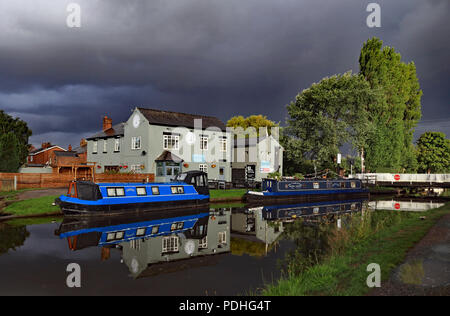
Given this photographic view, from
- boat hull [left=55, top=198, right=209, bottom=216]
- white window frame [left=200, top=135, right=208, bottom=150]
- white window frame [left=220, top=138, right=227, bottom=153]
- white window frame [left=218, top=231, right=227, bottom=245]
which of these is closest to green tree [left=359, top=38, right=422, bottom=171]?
white window frame [left=220, top=138, right=227, bottom=153]

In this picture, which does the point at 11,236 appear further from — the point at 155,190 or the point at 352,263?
the point at 352,263

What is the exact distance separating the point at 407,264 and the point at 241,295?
4.51 metres

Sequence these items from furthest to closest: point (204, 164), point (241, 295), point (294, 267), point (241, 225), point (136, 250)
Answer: point (204, 164) < point (241, 225) < point (136, 250) < point (294, 267) < point (241, 295)

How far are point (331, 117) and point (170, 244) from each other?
115 feet

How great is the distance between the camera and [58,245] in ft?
40.6

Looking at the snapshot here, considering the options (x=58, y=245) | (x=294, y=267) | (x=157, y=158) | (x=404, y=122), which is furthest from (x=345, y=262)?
(x=404, y=122)

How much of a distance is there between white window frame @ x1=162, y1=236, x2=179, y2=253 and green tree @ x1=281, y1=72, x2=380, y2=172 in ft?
98.5

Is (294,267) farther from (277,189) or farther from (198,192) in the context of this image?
(277,189)

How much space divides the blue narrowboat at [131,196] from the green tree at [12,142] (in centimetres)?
1699

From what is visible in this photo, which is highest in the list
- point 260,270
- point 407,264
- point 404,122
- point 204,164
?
point 404,122

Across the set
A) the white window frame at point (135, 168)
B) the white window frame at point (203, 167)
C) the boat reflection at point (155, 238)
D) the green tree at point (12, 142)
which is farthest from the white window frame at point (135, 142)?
the boat reflection at point (155, 238)

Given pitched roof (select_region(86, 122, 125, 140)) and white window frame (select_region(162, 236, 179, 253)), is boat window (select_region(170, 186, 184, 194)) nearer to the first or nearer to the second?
white window frame (select_region(162, 236, 179, 253))

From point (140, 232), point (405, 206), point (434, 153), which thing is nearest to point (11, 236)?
point (140, 232)

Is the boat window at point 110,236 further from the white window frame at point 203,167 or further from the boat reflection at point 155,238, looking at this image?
the white window frame at point 203,167
